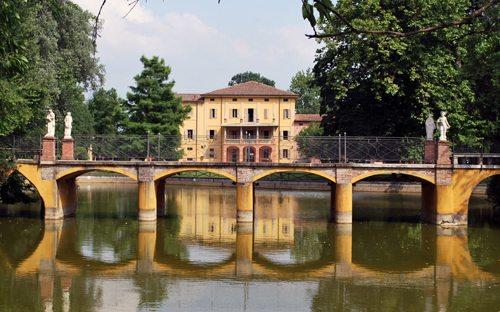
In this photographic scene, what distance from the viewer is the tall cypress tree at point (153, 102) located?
5259cm

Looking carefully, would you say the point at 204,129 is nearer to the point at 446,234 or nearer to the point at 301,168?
the point at 301,168

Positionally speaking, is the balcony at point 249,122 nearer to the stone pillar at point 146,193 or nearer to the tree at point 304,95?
the tree at point 304,95

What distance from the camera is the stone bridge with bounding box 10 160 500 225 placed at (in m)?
30.4

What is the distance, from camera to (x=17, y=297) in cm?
1653

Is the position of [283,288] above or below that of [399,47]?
below

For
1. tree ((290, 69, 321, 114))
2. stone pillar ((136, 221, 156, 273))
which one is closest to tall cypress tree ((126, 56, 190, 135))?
stone pillar ((136, 221, 156, 273))

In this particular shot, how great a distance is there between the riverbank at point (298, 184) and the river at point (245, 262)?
12.6 metres

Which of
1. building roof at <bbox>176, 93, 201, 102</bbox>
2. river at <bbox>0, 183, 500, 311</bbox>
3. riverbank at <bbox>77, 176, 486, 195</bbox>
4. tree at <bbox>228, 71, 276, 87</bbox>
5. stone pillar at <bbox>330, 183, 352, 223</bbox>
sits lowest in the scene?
river at <bbox>0, 183, 500, 311</bbox>

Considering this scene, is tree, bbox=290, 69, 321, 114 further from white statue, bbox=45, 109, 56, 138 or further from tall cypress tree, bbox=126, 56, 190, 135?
white statue, bbox=45, 109, 56, 138

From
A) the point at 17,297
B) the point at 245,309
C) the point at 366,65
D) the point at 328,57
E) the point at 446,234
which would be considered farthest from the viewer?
the point at 328,57

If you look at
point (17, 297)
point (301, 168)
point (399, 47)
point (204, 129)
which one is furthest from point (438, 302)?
point (204, 129)

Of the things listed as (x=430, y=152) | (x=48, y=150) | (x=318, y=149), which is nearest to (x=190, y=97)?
(x=48, y=150)

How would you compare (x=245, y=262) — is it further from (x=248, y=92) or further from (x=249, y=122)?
(x=248, y=92)

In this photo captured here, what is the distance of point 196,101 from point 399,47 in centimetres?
4158
